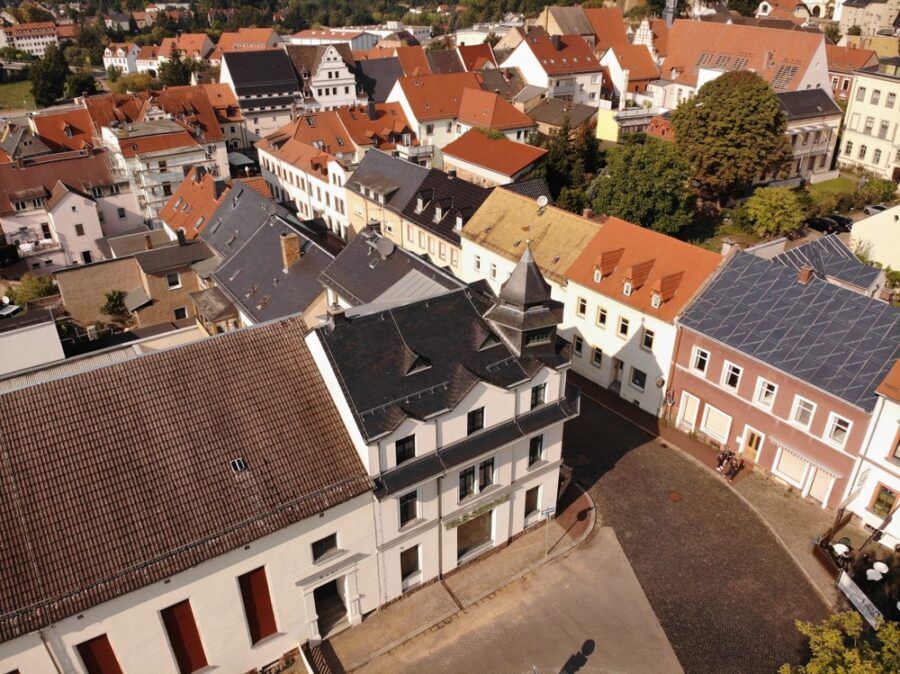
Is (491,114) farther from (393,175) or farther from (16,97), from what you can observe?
(16,97)

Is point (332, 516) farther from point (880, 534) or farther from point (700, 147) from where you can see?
point (700, 147)

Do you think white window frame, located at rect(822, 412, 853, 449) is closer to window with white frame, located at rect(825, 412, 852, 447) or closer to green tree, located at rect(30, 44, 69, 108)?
window with white frame, located at rect(825, 412, 852, 447)

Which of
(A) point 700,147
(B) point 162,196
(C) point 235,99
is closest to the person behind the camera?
(A) point 700,147

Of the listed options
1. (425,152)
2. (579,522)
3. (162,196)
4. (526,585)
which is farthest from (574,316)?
(162,196)

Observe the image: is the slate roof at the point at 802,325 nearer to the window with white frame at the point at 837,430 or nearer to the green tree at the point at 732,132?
the window with white frame at the point at 837,430

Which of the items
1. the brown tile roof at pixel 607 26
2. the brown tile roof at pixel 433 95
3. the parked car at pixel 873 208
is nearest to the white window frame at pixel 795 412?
the parked car at pixel 873 208

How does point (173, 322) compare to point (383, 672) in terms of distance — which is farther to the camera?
point (173, 322)
